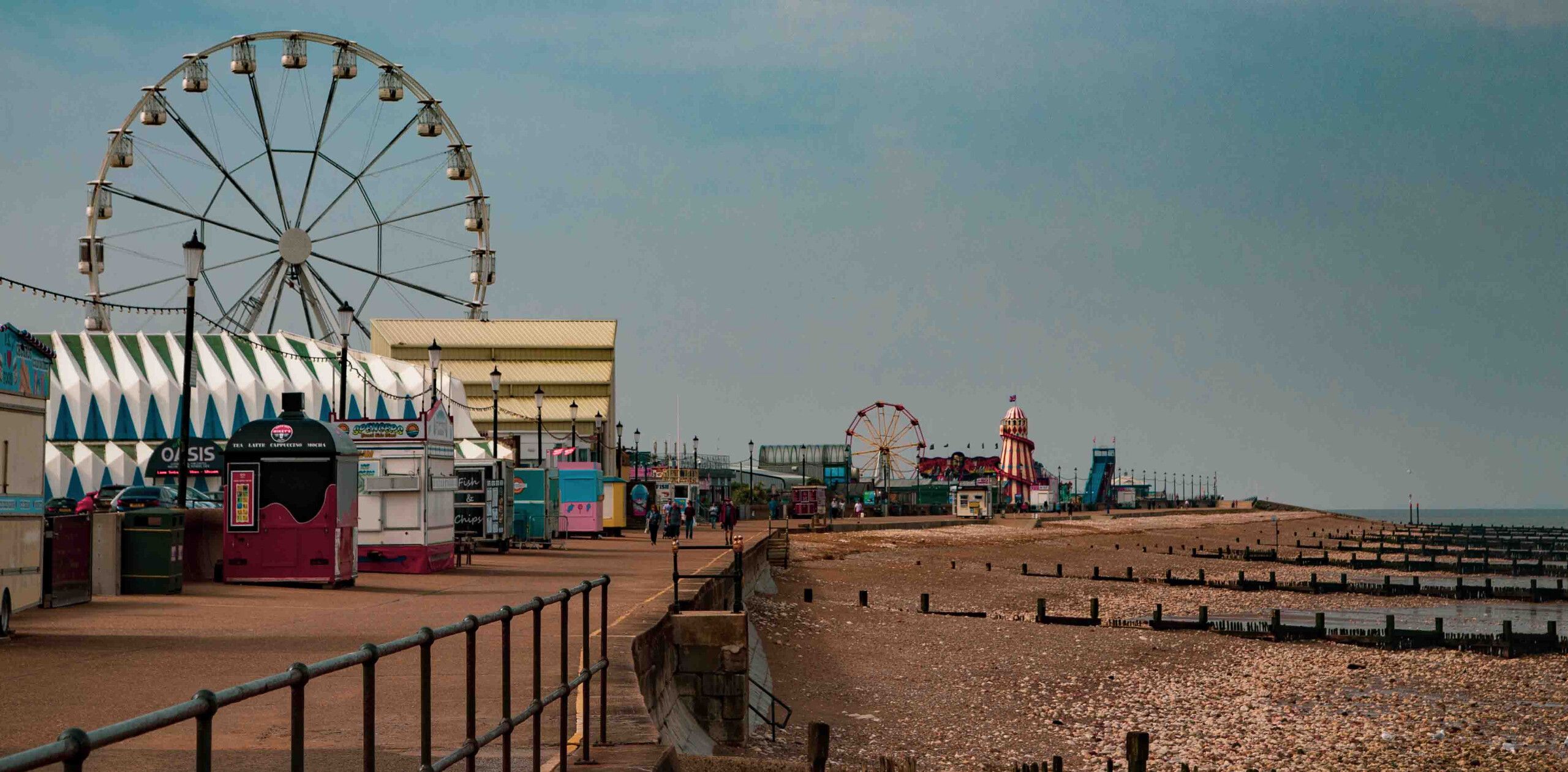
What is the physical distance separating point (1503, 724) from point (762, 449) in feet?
450

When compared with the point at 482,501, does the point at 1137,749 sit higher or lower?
lower

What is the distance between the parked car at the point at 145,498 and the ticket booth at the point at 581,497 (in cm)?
1323

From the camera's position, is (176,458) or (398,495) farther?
(176,458)

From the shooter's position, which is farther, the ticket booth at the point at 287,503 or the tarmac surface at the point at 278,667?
the ticket booth at the point at 287,503

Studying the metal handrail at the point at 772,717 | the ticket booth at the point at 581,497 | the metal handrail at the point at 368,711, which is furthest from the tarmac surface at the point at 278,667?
the ticket booth at the point at 581,497

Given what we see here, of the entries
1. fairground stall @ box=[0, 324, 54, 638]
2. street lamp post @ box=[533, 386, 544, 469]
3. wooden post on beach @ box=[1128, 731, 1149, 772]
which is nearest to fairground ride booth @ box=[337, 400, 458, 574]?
fairground stall @ box=[0, 324, 54, 638]

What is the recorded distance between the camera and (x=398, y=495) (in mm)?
25094

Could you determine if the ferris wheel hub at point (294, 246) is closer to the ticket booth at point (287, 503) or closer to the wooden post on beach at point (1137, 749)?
the ticket booth at point (287, 503)

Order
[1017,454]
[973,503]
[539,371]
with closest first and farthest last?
[973,503] → [539,371] → [1017,454]

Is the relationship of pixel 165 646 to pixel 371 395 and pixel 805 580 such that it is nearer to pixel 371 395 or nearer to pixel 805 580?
pixel 805 580

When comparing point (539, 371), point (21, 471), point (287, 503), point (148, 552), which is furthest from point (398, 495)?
point (539, 371)

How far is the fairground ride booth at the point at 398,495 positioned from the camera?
25.1m

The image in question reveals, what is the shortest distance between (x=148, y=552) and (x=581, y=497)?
86.0 ft

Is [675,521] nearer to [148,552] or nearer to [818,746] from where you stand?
[148,552]
